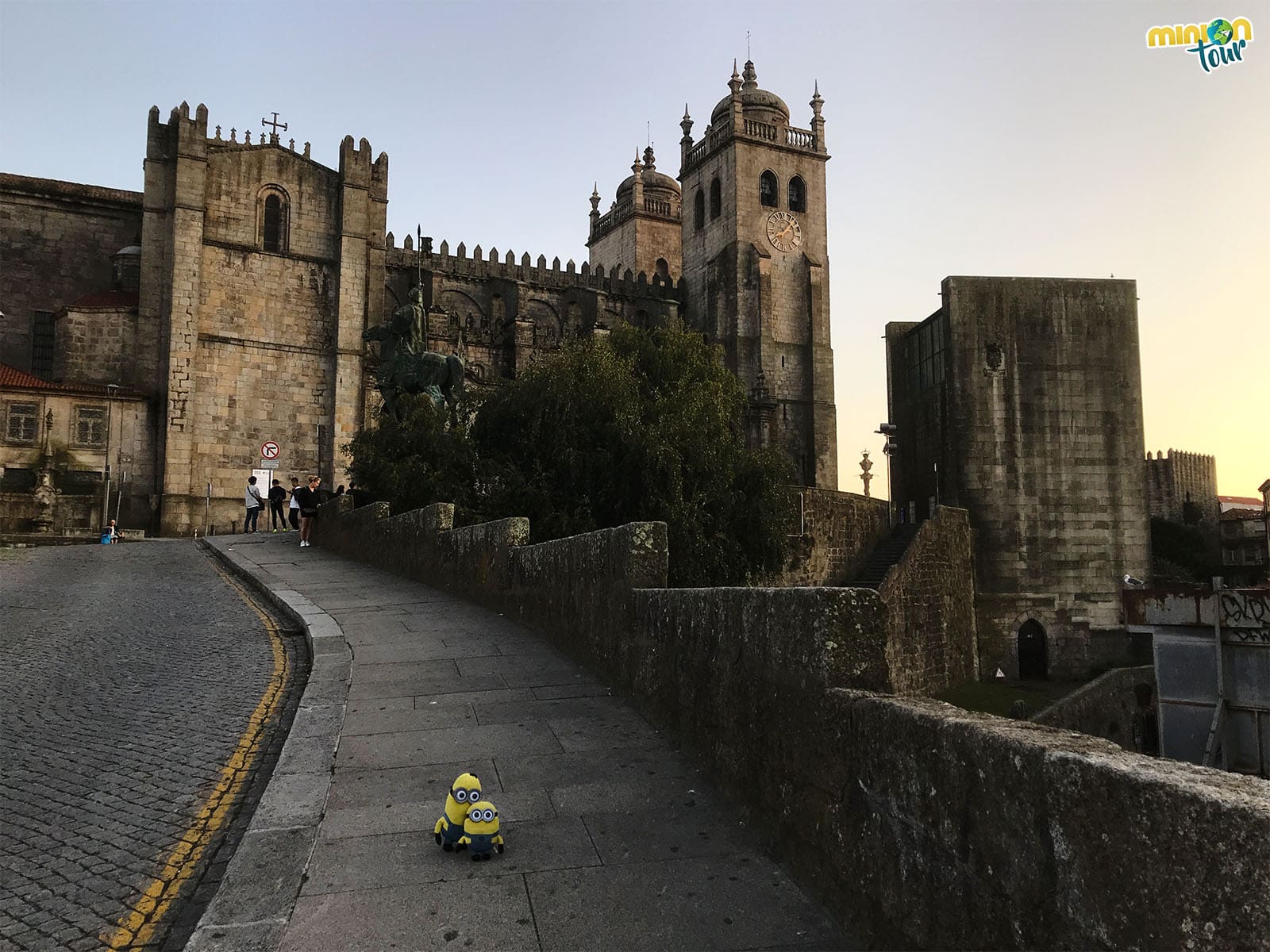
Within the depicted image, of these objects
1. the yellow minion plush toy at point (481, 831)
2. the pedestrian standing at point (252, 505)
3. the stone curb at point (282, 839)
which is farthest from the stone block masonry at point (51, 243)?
the yellow minion plush toy at point (481, 831)

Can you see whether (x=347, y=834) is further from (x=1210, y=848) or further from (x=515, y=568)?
(x=515, y=568)

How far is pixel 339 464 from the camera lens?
37.0 m

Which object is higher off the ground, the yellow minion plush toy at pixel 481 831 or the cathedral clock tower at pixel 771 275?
the cathedral clock tower at pixel 771 275

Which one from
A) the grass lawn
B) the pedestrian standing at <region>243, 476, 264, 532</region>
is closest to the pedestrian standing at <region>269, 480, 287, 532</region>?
the pedestrian standing at <region>243, 476, 264, 532</region>

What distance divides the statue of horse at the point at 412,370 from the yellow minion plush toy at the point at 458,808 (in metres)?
19.5

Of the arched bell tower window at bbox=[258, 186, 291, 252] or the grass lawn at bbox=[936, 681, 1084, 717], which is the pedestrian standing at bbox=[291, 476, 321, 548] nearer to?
the grass lawn at bbox=[936, 681, 1084, 717]

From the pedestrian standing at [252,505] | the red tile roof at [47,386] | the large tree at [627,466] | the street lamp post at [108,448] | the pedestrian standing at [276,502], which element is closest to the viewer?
the large tree at [627,466]

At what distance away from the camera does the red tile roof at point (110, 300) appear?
36344 millimetres

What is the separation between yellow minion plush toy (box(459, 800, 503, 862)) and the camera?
149 inches

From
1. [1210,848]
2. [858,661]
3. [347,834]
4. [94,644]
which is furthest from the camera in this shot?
[94,644]

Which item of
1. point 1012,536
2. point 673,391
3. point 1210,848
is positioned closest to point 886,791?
point 1210,848

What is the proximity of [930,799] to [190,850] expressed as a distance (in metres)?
3.30

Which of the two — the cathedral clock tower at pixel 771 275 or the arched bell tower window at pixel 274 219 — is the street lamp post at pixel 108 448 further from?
the cathedral clock tower at pixel 771 275

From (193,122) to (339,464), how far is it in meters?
14.6
